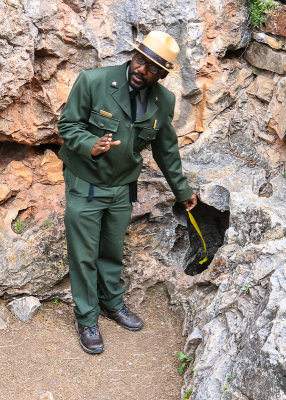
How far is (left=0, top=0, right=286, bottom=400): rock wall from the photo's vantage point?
4.30m

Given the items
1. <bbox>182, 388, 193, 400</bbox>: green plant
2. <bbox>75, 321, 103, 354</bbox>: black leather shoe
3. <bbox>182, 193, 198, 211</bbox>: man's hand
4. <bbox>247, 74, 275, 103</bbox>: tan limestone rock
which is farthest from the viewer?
<bbox>247, 74, 275, 103</bbox>: tan limestone rock

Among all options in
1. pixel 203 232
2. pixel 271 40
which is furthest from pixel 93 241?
pixel 271 40

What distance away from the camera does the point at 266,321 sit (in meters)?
3.29

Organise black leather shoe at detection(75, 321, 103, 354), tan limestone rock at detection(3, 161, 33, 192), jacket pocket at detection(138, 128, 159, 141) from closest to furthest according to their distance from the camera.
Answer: jacket pocket at detection(138, 128, 159, 141) → black leather shoe at detection(75, 321, 103, 354) → tan limestone rock at detection(3, 161, 33, 192)

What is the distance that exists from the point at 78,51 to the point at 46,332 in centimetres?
239

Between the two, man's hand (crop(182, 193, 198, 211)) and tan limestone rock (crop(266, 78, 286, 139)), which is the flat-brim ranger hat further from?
tan limestone rock (crop(266, 78, 286, 139))

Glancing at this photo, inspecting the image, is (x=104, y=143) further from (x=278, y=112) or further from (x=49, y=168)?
(x=278, y=112)

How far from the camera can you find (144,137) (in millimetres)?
3975

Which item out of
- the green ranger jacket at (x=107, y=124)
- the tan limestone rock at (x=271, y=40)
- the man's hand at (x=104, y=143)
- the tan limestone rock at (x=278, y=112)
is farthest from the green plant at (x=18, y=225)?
the tan limestone rock at (x=271, y=40)

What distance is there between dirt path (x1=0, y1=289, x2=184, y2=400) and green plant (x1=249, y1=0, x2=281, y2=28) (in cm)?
273

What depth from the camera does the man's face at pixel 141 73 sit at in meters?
3.66

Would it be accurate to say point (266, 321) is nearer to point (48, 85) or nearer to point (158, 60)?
point (158, 60)

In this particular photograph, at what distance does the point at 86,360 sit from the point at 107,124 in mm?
1818

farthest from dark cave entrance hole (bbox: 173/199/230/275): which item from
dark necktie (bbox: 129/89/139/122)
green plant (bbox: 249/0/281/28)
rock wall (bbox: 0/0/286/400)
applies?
green plant (bbox: 249/0/281/28)
